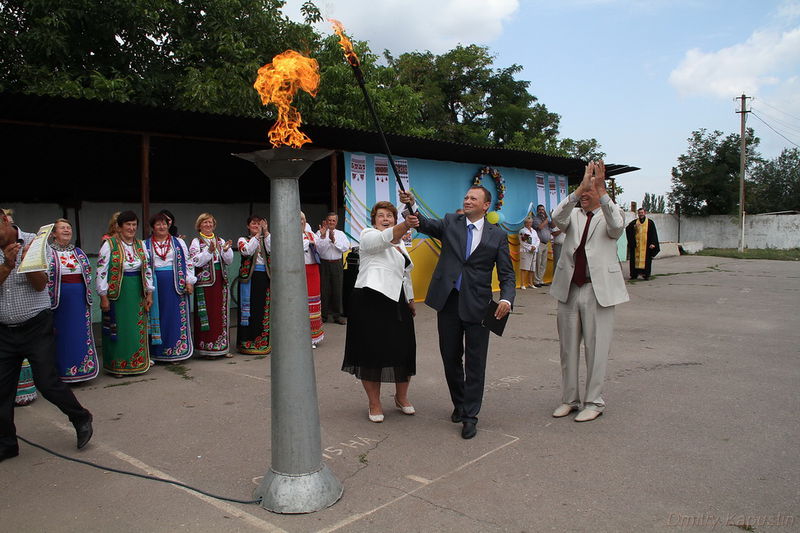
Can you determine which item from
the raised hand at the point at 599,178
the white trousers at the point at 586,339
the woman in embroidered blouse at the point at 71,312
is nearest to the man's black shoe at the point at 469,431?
the white trousers at the point at 586,339

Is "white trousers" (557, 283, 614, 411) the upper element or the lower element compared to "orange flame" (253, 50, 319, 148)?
lower

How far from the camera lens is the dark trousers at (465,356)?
4934 millimetres

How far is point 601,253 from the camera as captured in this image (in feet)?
17.4

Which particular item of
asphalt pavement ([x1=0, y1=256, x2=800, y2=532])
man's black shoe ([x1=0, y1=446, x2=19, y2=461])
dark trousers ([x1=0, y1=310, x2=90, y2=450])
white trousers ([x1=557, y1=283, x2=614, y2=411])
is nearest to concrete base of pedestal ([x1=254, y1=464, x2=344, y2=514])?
asphalt pavement ([x1=0, y1=256, x2=800, y2=532])

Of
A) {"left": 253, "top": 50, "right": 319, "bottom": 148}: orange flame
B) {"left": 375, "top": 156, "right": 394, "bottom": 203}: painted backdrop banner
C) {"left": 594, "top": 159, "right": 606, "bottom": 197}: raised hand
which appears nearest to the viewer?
{"left": 253, "top": 50, "right": 319, "bottom": 148}: orange flame

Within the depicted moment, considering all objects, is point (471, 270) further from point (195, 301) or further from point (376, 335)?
point (195, 301)

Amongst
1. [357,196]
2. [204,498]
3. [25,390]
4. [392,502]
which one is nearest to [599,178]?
[392,502]

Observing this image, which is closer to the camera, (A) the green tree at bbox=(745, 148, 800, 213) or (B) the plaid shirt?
(B) the plaid shirt

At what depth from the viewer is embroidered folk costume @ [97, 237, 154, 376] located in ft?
22.4

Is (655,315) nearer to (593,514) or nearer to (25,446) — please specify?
(593,514)

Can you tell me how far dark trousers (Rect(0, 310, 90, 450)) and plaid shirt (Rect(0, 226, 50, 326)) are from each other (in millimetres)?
52

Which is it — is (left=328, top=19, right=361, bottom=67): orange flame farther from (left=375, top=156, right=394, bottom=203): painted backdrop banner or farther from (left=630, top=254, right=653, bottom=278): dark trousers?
(left=630, top=254, right=653, bottom=278): dark trousers

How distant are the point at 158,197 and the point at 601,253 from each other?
948 cm

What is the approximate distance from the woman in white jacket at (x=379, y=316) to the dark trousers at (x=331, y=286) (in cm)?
534
